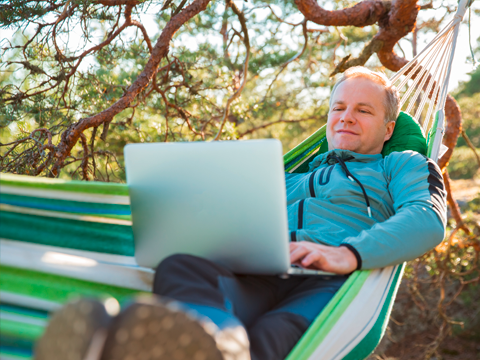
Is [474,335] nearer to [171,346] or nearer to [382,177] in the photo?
[382,177]

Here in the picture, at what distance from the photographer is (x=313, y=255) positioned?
110 centimetres

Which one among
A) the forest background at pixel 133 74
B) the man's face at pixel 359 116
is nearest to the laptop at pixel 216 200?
the man's face at pixel 359 116

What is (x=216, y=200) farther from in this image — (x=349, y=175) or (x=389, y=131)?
(x=389, y=131)

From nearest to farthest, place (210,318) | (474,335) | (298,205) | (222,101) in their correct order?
(210,318)
(298,205)
(222,101)
(474,335)

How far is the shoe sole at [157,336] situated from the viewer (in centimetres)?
59

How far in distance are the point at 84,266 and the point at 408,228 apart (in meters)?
0.84

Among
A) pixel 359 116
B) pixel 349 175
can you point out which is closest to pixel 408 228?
pixel 349 175

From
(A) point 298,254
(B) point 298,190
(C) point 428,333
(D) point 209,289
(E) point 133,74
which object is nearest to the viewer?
(D) point 209,289

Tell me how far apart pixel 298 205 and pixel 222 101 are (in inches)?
113

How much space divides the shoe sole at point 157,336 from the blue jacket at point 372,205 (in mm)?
629

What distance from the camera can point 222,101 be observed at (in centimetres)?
420

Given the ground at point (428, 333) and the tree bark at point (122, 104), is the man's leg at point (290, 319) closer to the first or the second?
the tree bark at point (122, 104)

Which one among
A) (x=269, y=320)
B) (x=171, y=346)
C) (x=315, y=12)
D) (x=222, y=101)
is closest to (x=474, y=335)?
(x=222, y=101)

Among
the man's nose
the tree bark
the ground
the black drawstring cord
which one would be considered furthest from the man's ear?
the ground
